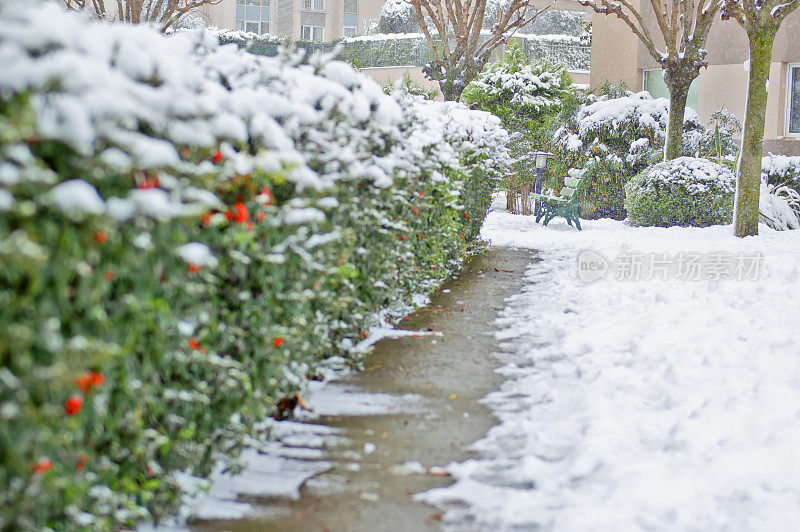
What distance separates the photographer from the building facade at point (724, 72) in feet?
56.9

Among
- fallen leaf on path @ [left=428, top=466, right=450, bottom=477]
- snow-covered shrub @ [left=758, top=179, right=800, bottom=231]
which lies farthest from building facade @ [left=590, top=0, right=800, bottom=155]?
fallen leaf on path @ [left=428, top=466, right=450, bottom=477]

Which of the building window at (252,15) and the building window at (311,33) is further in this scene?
the building window at (311,33)

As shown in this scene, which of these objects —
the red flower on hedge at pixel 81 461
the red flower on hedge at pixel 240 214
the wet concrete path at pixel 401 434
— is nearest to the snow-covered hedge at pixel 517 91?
the wet concrete path at pixel 401 434

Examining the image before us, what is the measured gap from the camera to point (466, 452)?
11.5 ft

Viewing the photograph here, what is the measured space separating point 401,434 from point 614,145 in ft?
49.3

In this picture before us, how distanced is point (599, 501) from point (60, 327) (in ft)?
6.37

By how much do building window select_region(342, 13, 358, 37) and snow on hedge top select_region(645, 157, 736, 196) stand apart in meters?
34.8

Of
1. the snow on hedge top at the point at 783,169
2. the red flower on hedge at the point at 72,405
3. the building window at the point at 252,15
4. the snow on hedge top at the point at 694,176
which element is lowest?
the red flower on hedge at the point at 72,405

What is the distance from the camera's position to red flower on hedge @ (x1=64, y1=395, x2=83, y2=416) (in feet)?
6.39

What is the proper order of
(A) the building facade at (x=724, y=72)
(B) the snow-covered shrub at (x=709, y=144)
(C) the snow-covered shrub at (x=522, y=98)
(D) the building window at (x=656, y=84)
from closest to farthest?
(B) the snow-covered shrub at (x=709, y=144)
(A) the building facade at (x=724, y=72)
(C) the snow-covered shrub at (x=522, y=98)
(D) the building window at (x=656, y=84)

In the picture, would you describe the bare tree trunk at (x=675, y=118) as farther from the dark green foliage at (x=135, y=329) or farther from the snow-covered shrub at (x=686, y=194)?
the dark green foliage at (x=135, y=329)

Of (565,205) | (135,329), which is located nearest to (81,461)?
(135,329)

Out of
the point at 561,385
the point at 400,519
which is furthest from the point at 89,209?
the point at 561,385

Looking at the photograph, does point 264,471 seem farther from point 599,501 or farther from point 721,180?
point 721,180
